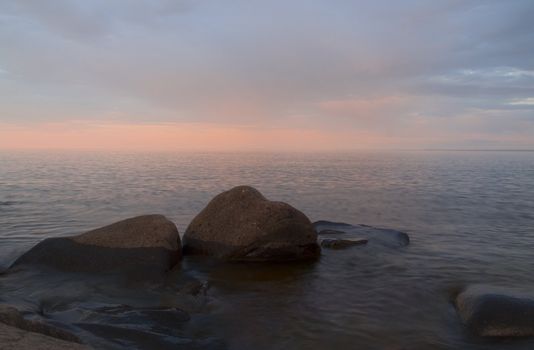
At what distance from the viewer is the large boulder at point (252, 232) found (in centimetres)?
1115

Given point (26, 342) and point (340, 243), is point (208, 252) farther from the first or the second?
point (26, 342)

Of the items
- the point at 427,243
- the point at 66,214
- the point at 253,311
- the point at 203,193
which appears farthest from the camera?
the point at 203,193

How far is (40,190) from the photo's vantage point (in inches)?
982

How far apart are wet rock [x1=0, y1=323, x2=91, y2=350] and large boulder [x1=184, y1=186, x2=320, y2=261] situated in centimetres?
688

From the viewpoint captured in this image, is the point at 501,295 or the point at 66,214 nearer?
the point at 501,295

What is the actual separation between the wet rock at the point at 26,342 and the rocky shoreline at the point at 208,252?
7.78ft

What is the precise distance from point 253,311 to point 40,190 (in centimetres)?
2129

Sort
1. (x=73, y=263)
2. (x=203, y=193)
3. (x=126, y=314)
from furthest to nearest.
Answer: (x=203, y=193)
(x=73, y=263)
(x=126, y=314)

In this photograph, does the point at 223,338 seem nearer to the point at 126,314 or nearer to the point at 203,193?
the point at 126,314

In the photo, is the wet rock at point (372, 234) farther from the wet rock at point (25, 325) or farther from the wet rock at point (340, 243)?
the wet rock at point (25, 325)

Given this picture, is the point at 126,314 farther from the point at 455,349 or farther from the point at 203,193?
the point at 203,193

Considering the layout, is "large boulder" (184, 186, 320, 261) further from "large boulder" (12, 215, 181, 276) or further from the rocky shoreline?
"large boulder" (12, 215, 181, 276)

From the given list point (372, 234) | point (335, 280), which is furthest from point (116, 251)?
point (372, 234)

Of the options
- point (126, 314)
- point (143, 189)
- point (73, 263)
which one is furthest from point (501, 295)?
point (143, 189)
